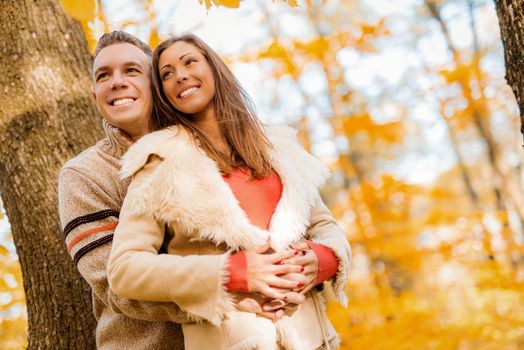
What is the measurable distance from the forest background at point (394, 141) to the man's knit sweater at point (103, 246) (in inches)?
26.9

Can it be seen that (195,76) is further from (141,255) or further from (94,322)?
(94,322)

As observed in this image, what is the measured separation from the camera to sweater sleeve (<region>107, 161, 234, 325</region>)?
1709 millimetres

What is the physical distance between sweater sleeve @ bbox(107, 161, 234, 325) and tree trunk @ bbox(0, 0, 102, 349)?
1.20 metres

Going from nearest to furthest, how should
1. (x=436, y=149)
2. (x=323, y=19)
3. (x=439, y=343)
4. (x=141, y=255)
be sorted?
(x=141, y=255), (x=439, y=343), (x=323, y=19), (x=436, y=149)

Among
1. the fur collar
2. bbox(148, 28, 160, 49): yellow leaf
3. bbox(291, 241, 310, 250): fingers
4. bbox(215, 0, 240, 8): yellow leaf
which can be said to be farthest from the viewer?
bbox(148, 28, 160, 49): yellow leaf

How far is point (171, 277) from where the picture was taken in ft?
5.60

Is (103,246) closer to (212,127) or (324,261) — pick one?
(212,127)

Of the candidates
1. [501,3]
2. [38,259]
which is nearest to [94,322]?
[38,259]

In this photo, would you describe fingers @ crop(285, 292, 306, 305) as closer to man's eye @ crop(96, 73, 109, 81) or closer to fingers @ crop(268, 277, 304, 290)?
fingers @ crop(268, 277, 304, 290)

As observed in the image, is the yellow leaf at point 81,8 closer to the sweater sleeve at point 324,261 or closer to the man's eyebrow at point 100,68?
the man's eyebrow at point 100,68

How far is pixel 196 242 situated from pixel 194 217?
126 mm

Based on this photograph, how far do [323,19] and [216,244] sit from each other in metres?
9.25

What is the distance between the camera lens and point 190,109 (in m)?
2.13

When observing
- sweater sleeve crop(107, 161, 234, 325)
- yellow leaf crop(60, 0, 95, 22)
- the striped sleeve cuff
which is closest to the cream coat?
sweater sleeve crop(107, 161, 234, 325)
